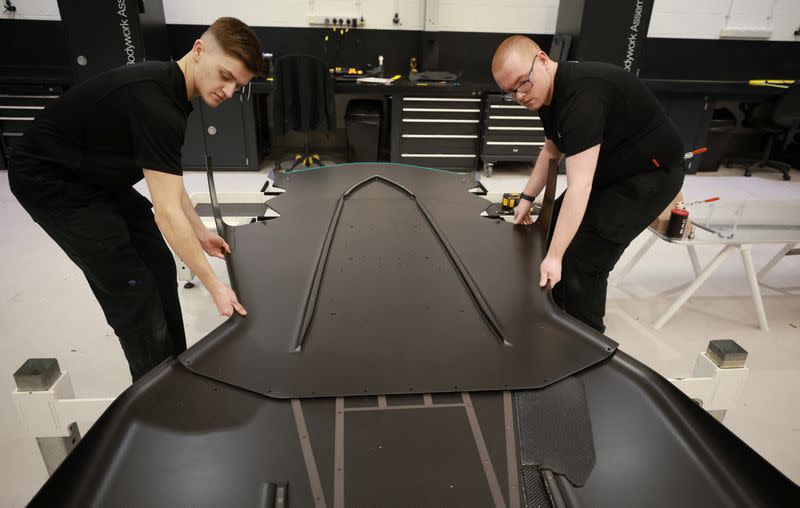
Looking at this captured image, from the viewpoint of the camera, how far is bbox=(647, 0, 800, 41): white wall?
5.08 meters

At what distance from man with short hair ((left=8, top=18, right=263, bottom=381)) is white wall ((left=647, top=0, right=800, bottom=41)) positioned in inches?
206

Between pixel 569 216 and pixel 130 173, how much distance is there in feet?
4.39

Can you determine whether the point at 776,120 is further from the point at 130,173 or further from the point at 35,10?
the point at 35,10

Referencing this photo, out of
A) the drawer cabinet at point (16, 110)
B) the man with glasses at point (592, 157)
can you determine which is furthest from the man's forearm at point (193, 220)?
the drawer cabinet at point (16, 110)

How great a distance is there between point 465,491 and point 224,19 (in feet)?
3.96

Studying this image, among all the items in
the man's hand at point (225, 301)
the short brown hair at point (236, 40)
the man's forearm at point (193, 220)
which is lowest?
the man's hand at point (225, 301)

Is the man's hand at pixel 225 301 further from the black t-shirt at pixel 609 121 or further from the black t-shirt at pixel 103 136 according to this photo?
the black t-shirt at pixel 609 121

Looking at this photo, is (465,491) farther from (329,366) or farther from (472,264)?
(472,264)

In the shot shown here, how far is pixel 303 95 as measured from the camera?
4.18m

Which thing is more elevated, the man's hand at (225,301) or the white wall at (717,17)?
the white wall at (717,17)

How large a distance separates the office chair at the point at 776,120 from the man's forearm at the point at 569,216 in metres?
4.36

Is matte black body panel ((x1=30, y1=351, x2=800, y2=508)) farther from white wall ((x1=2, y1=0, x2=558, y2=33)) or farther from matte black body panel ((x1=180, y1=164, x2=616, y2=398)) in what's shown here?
white wall ((x1=2, y1=0, x2=558, y2=33))

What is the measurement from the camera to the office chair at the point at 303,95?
4055 millimetres

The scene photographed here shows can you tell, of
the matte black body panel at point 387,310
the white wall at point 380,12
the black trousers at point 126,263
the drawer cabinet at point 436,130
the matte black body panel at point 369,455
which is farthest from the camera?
the white wall at point 380,12
